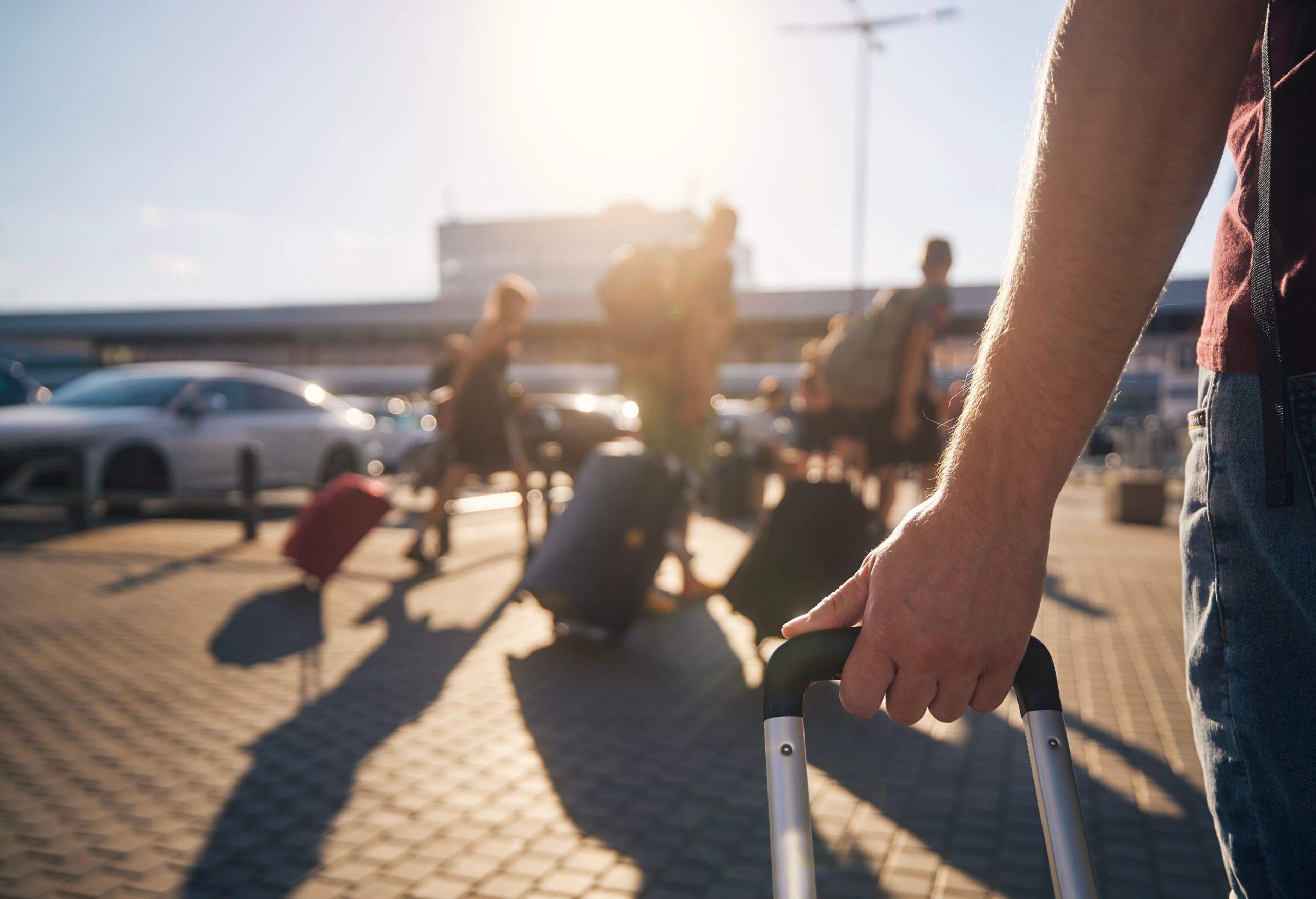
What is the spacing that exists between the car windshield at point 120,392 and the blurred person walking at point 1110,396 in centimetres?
1077

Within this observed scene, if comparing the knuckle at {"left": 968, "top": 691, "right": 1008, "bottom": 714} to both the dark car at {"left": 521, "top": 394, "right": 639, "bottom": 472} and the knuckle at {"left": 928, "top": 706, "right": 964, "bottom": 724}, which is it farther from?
the dark car at {"left": 521, "top": 394, "right": 639, "bottom": 472}

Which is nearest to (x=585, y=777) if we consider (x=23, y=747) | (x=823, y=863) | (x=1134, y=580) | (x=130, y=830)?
(x=823, y=863)

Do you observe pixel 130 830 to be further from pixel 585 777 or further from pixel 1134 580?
pixel 1134 580

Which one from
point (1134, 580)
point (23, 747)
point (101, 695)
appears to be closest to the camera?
point (23, 747)

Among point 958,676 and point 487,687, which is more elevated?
point 958,676

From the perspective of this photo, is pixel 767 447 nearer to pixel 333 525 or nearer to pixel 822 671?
pixel 333 525

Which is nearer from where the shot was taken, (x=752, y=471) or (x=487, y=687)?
(x=487, y=687)

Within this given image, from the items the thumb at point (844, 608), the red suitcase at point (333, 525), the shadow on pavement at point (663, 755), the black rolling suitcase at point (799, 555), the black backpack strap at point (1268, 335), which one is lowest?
the shadow on pavement at point (663, 755)

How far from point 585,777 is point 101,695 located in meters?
2.25

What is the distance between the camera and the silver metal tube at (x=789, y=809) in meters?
0.94

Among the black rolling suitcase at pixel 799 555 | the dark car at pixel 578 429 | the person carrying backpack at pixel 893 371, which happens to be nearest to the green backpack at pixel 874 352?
the person carrying backpack at pixel 893 371

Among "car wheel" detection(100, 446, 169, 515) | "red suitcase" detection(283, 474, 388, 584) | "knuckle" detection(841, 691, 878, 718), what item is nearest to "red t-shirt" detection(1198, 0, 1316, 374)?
"knuckle" detection(841, 691, 878, 718)

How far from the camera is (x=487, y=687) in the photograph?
4.41 m

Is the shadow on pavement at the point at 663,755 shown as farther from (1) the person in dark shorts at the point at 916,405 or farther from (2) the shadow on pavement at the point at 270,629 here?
(1) the person in dark shorts at the point at 916,405
